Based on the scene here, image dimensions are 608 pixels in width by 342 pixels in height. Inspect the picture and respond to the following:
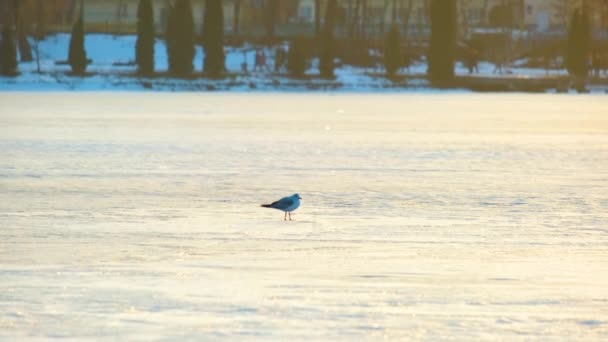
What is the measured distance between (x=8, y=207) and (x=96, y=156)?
23.2 ft

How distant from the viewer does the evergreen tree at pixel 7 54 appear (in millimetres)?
53125

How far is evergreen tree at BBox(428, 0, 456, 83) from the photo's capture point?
5547 centimetres

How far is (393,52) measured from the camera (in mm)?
56219

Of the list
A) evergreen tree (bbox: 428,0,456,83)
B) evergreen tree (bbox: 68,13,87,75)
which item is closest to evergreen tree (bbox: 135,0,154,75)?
evergreen tree (bbox: 68,13,87,75)

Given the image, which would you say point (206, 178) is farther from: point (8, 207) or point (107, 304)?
point (107, 304)

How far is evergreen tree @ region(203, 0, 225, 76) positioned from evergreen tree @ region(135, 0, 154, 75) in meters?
2.13

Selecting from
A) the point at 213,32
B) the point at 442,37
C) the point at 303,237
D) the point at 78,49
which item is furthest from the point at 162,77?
the point at 303,237

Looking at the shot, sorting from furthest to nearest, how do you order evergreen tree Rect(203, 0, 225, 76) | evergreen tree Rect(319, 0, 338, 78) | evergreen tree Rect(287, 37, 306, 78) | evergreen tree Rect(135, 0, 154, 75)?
evergreen tree Rect(287, 37, 306, 78) < evergreen tree Rect(319, 0, 338, 78) < evergreen tree Rect(203, 0, 225, 76) < evergreen tree Rect(135, 0, 154, 75)

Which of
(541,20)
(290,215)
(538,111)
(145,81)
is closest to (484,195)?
(290,215)

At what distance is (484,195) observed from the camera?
52.9 feet

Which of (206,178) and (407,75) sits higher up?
(206,178)

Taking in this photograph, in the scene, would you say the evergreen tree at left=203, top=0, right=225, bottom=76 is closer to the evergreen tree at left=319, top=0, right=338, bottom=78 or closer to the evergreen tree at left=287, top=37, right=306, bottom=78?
the evergreen tree at left=287, top=37, right=306, bottom=78

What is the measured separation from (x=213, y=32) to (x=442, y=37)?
8934 mm

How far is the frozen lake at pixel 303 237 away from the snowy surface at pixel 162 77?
2586cm
